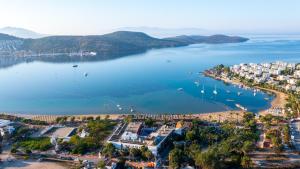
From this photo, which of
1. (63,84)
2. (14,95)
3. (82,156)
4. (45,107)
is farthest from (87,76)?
(82,156)

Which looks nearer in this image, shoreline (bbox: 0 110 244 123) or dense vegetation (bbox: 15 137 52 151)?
dense vegetation (bbox: 15 137 52 151)

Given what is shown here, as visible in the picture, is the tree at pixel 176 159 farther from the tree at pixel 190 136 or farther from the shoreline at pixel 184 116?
the shoreline at pixel 184 116

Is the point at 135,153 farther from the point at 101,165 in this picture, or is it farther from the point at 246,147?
the point at 246,147

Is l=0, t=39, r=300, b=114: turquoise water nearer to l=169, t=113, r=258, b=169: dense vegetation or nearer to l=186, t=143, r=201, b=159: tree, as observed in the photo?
l=169, t=113, r=258, b=169: dense vegetation

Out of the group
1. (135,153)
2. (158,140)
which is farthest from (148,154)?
(158,140)

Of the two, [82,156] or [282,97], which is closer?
[82,156]

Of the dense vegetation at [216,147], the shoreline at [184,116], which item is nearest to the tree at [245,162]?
the dense vegetation at [216,147]

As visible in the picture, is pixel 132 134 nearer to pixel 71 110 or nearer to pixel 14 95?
pixel 71 110

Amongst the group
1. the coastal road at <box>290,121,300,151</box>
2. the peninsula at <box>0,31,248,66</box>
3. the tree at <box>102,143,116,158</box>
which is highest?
the peninsula at <box>0,31,248,66</box>

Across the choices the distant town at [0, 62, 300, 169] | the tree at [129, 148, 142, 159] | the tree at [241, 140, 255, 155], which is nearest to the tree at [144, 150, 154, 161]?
the distant town at [0, 62, 300, 169]
